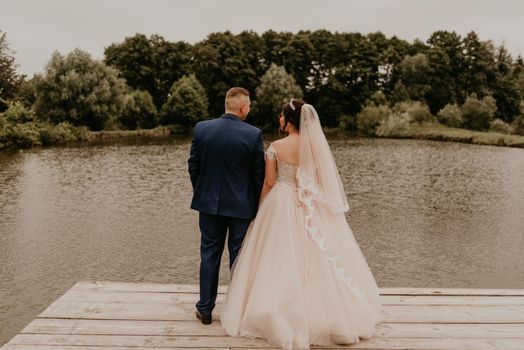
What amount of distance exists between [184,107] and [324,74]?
2212cm

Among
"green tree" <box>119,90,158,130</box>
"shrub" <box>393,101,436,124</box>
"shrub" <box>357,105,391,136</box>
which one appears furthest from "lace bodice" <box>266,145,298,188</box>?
"shrub" <box>393,101,436,124</box>

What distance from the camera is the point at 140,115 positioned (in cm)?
5094

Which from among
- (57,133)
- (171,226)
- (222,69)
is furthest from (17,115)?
(222,69)

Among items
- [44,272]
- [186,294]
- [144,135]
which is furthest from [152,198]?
[144,135]

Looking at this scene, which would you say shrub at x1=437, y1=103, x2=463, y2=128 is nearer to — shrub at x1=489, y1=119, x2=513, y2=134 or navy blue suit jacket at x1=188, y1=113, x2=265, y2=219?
shrub at x1=489, y1=119, x2=513, y2=134

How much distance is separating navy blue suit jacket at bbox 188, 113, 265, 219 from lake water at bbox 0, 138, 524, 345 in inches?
169

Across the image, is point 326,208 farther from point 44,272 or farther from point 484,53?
point 484,53

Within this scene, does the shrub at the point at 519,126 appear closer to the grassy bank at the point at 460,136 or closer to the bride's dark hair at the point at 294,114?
the grassy bank at the point at 460,136

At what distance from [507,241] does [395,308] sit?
8.17m

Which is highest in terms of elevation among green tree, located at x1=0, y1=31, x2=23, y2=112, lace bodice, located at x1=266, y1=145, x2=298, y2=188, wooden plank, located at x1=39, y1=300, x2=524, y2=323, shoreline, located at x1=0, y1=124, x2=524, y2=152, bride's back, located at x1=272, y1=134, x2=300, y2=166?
green tree, located at x1=0, y1=31, x2=23, y2=112

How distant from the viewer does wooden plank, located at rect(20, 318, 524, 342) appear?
165 inches

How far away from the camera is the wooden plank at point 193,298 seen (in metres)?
4.90

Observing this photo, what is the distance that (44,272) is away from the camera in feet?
29.9

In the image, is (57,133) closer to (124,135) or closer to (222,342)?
(124,135)
